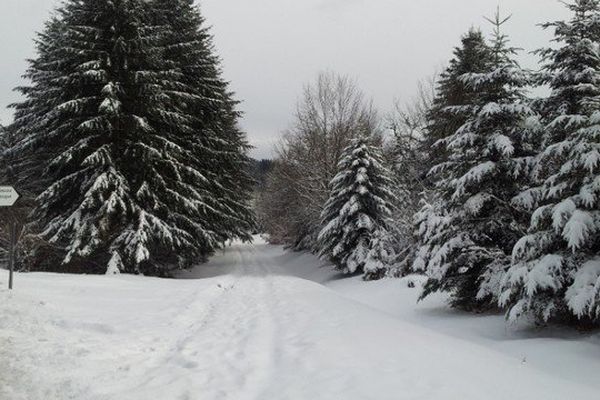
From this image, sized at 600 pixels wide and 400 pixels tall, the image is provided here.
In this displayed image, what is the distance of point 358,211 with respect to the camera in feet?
70.1

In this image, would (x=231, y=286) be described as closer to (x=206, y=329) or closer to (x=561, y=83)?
(x=206, y=329)

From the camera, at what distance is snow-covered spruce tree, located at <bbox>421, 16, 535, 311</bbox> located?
9.99m

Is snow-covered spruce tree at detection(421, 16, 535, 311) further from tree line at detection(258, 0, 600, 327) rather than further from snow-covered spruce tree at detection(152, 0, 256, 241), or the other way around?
snow-covered spruce tree at detection(152, 0, 256, 241)

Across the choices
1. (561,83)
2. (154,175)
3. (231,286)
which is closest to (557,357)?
(561,83)

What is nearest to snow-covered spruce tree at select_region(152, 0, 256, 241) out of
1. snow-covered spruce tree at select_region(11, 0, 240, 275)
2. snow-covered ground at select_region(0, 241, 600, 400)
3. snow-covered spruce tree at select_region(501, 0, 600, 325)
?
snow-covered spruce tree at select_region(11, 0, 240, 275)

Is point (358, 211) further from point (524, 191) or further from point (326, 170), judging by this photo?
point (524, 191)

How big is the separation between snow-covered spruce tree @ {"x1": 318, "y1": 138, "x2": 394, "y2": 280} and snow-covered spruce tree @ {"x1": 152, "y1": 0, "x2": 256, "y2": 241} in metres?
5.52

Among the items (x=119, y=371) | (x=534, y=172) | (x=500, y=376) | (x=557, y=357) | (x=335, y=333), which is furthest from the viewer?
(x=534, y=172)

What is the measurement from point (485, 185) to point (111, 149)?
13.3 m

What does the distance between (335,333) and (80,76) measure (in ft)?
48.1

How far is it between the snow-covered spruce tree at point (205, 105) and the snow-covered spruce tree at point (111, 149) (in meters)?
2.45

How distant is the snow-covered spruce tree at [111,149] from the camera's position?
17.1 meters

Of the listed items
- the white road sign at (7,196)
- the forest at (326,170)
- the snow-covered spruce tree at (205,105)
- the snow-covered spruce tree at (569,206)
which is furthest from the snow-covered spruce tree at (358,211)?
the white road sign at (7,196)

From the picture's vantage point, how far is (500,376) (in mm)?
5047
